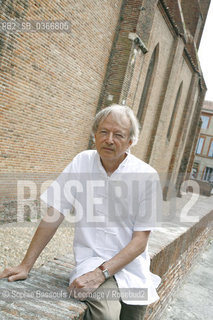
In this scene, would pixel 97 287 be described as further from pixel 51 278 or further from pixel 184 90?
pixel 184 90

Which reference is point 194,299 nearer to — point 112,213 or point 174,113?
point 112,213

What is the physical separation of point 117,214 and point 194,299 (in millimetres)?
3179

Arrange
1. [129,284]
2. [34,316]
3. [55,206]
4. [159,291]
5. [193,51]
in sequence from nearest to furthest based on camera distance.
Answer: [34,316], [129,284], [55,206], [159,291], [193,51]

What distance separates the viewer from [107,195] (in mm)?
1787

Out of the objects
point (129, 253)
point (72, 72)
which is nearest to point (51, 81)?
point (72, 72)

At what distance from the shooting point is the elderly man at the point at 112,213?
169 cm

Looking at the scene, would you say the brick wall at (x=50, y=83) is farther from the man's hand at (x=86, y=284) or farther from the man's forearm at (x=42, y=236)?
the man's hand at (x=86, y=284)

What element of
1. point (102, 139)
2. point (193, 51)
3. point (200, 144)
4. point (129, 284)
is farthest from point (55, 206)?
→ point (200, 144)

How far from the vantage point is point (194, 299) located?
4.25 meters

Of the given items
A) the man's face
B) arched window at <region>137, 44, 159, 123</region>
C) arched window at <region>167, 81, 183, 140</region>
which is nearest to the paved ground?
the man's face

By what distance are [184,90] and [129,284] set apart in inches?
726

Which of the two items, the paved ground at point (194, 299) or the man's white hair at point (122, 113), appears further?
the paved ground at point (194, 299)

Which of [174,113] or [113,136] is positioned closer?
[113,136]

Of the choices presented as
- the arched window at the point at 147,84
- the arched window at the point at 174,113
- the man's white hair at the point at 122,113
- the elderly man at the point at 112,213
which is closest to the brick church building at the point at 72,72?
the arched window at the point at 147,84
